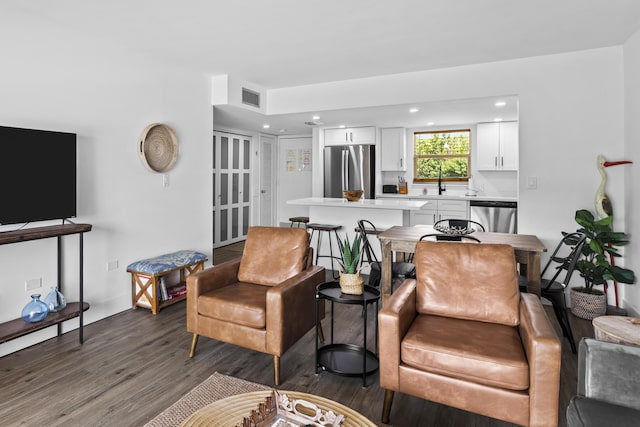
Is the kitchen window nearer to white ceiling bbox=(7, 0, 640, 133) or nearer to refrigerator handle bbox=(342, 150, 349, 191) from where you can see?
refrigerator handle bbox=(342, 150, 349, 191)

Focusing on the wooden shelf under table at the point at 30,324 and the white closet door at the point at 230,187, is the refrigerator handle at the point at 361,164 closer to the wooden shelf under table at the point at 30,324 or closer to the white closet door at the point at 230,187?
the white closet door at the point at 230,187

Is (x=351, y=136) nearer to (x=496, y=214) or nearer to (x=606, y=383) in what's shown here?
(x=496, y=214)

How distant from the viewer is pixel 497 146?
6230 millimetres

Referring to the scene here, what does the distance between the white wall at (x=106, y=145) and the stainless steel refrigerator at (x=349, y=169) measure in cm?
267

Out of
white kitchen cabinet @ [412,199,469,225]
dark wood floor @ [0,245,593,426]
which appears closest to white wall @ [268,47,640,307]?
dark wood floor @ [0,245,593,426]

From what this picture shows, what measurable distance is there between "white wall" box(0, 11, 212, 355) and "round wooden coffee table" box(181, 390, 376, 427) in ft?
7.61

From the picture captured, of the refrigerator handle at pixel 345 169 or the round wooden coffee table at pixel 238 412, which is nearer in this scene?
the round wooden coffee table at pixel 238 412

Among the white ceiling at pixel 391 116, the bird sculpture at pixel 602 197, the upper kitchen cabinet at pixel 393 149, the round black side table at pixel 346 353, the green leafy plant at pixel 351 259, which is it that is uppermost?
the white ceiling at pixel 391 116

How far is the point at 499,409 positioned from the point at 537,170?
309cm

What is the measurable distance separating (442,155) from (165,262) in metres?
5.17

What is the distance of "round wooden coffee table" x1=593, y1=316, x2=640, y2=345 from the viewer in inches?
76.2

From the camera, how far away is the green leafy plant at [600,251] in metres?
3.40

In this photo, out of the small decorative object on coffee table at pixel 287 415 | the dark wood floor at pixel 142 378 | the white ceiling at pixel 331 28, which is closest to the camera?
the small decorative object on coffee table at pixel 287 415

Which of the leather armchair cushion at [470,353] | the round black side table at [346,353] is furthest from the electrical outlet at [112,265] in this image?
the leather armchair cushion at [470,353]
